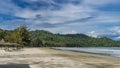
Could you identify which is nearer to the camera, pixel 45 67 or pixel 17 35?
pixel 45 67

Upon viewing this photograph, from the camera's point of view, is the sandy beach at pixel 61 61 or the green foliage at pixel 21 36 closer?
the sandy beach at pixel 61 61

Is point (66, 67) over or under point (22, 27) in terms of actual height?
under

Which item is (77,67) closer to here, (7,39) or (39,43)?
(7,39)

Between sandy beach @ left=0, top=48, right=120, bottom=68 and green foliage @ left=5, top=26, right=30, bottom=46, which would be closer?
sandy beach @ left=0, top=48, right=120, bottom=68

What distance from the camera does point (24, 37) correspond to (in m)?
128

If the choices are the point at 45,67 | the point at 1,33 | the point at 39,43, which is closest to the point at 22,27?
the point at 1,33

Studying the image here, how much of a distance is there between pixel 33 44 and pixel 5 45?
112m

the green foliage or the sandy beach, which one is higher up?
the green foliage

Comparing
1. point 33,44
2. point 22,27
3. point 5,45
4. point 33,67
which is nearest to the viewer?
point 33,67

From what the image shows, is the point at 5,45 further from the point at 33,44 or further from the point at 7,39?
the point at 33,44

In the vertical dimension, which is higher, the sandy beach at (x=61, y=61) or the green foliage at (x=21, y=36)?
the green foliage at (x=21, y=36)

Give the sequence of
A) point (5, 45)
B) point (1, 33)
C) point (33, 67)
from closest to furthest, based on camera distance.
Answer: point (33, 67), point (5, 45), point (1, 33)

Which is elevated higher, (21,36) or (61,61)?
(21,36)

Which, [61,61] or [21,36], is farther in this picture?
[21,36]
